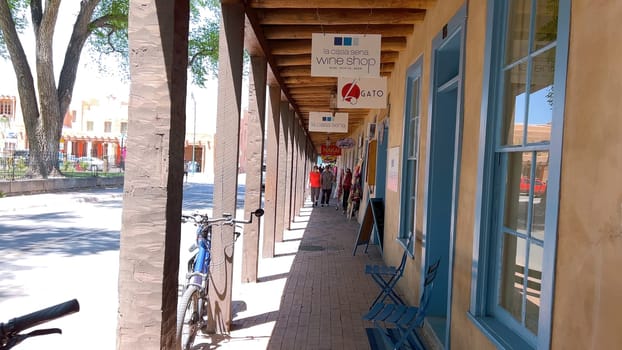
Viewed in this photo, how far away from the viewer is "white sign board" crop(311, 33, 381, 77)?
607cm

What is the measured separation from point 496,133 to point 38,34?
20975mm

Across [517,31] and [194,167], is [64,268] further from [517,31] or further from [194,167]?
[194,167]

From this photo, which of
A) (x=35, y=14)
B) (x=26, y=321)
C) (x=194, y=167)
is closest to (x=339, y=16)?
(x=26, y=321)

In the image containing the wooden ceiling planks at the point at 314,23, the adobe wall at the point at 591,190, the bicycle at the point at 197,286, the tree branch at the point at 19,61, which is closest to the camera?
the adobe wall at the point at 591,190

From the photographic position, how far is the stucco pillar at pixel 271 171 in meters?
9.18

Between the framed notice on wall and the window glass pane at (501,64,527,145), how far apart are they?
13.6 ft

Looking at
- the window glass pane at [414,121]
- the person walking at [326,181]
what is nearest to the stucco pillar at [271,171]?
the window glass pane at [414,121]

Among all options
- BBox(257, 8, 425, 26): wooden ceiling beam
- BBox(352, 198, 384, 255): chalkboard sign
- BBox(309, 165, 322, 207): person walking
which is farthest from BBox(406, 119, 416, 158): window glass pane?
BBox(309, 165, 322, 207): person walking

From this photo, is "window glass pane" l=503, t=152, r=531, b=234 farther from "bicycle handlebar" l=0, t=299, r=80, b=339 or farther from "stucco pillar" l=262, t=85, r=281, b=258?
"stucco pillar" l=262, t=85, r=281, b=258

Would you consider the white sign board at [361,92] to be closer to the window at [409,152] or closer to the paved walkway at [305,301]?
the window at [409,152]

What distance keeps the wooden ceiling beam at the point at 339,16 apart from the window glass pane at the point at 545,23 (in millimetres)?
3457

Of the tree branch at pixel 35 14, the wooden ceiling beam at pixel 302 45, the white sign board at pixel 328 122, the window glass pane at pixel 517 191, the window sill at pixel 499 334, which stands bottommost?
the window sill at pixel 499 334

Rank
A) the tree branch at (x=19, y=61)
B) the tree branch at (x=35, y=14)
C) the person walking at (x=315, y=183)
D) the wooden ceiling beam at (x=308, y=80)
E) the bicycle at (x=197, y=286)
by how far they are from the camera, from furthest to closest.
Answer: the person walking at (x=315, y=183)
the tree branch at (x=35, y=14)
the tree branch at (x=19, y=61)
the wooden ceiling beam at (x=308, y=80)
the bicycle at (x=197, y=286)

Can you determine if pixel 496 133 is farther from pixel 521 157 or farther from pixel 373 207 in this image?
pixel 373 207
